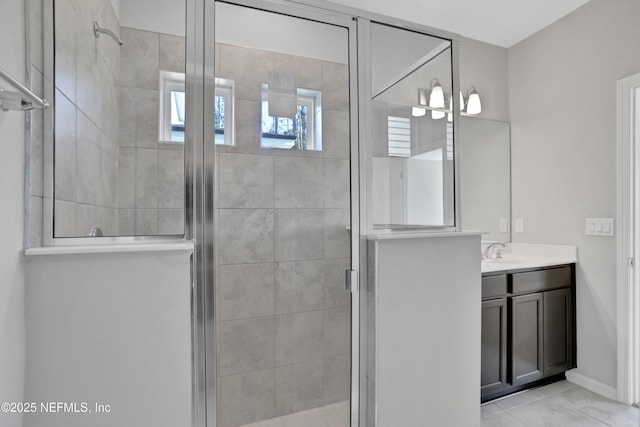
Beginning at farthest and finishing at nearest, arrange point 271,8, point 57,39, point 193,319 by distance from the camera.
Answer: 1. point 271,8
2. point 193,319
3. point 57,39

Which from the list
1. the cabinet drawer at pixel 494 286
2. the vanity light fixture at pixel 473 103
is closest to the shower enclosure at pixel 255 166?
the cabinet drawer at pixel 494 286

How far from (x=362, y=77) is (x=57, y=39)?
1.14 metres

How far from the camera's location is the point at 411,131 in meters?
1.70

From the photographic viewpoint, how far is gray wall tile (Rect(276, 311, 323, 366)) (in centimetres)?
142

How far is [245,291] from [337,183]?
0.60 meters

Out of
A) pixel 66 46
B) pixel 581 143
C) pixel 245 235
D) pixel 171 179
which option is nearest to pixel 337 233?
pixel 245 235

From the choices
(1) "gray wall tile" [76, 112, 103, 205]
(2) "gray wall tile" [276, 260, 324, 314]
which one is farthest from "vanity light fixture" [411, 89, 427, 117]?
(1) "gray wall tile" [76, 112, 103, 205]

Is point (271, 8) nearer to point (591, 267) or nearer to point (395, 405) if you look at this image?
point (395, 405)

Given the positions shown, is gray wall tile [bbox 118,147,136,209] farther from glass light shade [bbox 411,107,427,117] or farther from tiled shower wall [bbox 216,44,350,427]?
glass light shade [bbox 411,107,427,117]

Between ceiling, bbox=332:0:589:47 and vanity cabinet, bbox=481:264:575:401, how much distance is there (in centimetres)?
190

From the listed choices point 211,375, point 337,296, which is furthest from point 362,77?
point 211,375

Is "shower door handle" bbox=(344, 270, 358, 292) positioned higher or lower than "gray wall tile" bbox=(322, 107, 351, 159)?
lower

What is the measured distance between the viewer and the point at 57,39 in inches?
43.2

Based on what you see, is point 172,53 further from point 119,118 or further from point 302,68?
point 302,68
